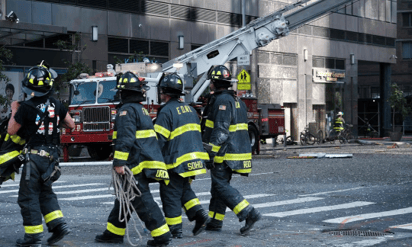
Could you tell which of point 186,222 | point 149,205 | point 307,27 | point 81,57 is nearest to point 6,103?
point 81,57

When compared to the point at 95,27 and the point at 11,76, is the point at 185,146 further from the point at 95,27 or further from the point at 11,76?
the point at 95,27

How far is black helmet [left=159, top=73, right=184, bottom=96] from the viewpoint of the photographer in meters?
8.02

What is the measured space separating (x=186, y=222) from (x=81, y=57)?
20.6m

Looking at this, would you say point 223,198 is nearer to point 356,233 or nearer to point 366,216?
point 356,233

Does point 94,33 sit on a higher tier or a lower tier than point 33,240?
higher

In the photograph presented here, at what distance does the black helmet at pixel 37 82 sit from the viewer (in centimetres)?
739

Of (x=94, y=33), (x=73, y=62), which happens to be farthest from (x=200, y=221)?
(x=94, y=33)

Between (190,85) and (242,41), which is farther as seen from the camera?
(242,41)

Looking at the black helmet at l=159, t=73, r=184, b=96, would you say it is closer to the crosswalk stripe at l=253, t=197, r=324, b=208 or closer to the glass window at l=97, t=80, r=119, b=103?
the crosswalk stripe at l=253, t=197, r=324, b=208

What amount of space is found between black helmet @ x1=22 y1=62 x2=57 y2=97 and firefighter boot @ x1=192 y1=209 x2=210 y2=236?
7.29ft

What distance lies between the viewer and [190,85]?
2377cm

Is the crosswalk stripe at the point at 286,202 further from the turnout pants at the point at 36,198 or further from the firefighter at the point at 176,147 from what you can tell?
the turnout pants at the point at 36,198

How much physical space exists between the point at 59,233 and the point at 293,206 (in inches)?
188

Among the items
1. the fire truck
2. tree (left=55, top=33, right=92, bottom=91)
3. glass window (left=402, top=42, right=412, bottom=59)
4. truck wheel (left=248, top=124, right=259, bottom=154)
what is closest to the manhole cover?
the fire truck
